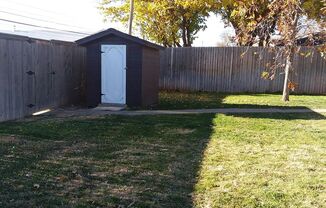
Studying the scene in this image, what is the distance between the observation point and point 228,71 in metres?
19.6

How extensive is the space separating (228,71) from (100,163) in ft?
47.8

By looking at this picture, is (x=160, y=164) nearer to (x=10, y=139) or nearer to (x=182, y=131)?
(x=182, y=131)

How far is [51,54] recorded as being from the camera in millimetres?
11625

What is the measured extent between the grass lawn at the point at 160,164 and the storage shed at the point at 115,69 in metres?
3.26

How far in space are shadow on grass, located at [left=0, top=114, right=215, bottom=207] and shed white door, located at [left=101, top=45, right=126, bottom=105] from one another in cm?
345

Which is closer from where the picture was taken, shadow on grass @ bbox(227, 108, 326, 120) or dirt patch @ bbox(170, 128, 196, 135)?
dirt patch @ bbox(170, 128, 196, 135)

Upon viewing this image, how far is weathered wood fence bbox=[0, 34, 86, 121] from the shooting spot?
938cm

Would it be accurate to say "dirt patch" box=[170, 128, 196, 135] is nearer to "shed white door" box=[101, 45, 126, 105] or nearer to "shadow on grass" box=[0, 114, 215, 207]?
"shadow on grass" box=[0, 114, 215, 207]

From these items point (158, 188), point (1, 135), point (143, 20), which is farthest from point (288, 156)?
point (143, 20)

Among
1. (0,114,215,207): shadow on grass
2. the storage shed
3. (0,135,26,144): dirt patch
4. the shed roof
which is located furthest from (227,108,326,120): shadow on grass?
(0,135,26,144): dirt patch

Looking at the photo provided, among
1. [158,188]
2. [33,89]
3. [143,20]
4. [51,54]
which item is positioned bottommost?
[158,188]

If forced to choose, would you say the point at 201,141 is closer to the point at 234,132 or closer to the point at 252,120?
the point at 234,132

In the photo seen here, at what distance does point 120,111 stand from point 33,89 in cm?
248

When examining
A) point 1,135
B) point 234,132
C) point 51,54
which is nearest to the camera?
point 1,135
